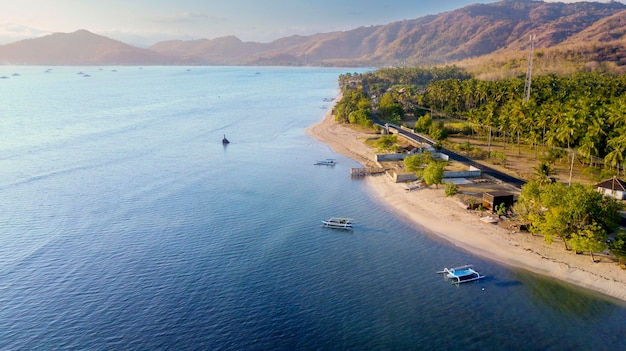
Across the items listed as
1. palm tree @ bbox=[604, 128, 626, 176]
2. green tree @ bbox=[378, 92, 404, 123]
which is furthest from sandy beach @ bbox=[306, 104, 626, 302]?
green tree @ bbox=[378, 92, 404, 123]

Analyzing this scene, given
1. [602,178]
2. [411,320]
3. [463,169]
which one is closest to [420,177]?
[463,169]

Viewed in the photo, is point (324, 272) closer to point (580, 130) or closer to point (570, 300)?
point (570, 300)

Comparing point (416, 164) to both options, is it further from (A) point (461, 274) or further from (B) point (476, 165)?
(A) point (461, 274)

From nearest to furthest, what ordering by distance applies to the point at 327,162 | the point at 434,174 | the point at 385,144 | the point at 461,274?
the point at 461,274
the point at 434,174
the point at 327,162
the point at 385,144

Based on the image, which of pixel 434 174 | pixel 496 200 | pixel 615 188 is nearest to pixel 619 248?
Answer: pixel 496 200

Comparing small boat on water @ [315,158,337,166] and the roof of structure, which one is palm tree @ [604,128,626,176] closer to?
the roof of structure
